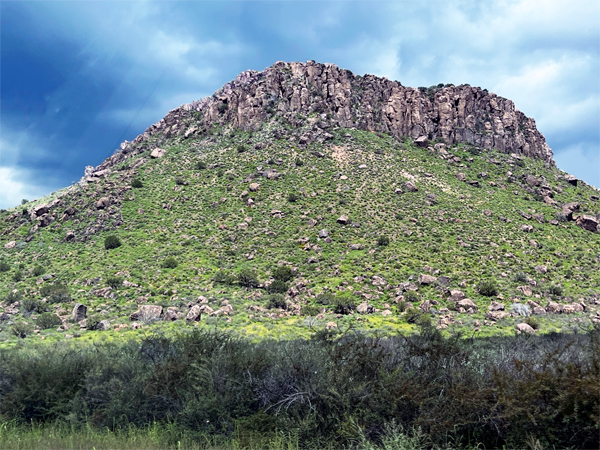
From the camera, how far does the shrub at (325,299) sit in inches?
1225

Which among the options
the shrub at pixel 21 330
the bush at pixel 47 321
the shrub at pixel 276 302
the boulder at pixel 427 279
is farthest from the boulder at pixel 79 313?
the boulder at pixel 427 279

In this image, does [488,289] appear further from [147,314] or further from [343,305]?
[147,314]

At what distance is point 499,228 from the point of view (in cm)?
Answer: 4419

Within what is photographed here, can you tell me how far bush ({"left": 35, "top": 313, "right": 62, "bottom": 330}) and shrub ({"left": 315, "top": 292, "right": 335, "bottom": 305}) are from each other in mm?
19929

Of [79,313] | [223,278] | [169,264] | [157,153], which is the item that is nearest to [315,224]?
[223,278]

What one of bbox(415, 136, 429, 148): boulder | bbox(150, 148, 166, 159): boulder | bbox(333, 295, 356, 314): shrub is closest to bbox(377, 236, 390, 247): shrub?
bbox(333, 295, 356, 314): shrub

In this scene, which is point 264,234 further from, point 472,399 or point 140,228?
point 472,399

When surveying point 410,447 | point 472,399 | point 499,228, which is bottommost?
point 410,447

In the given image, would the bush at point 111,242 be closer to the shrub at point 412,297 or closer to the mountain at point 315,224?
the mountain at point 315,224

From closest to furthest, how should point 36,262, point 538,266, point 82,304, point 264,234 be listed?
point 82,304, point 538,266, point 36,262, point 264,234

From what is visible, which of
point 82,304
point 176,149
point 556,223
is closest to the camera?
point 82,304

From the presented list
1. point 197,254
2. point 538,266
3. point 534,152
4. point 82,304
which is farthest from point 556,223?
point 82,304

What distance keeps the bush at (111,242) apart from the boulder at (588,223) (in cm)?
5841

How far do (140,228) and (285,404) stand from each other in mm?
41370
